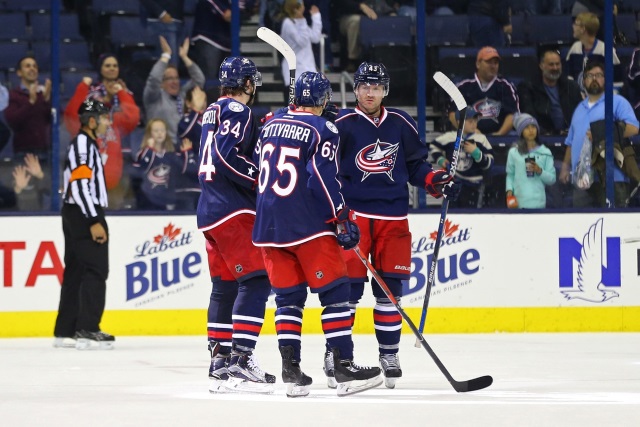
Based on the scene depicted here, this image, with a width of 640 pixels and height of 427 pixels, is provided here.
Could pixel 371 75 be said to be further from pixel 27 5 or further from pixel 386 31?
pixel 27 5

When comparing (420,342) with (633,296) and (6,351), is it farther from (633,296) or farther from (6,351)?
(633,296)

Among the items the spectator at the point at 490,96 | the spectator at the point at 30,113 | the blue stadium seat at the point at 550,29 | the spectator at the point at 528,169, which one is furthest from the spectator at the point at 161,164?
the blue stadium seat at the point at 550,29

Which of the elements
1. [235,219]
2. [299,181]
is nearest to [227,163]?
[235,219]

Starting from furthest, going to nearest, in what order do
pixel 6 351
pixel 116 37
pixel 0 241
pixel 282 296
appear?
1. pixel 116 37
2. pixel 0 241
3. pixel 6 351
4. pixel 282 296

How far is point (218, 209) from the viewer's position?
682cm

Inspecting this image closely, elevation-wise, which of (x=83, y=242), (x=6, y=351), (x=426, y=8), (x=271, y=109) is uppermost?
(x=426, y=8)

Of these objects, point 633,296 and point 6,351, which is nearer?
point 6,351

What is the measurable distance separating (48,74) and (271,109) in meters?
1.69

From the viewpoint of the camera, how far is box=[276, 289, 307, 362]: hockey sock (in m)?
6.46

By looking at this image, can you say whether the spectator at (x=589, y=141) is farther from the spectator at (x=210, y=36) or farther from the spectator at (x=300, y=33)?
the spectator at (x=210, y=36)

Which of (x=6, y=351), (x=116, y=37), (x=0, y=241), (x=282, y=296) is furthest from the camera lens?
(x=116, y=37)

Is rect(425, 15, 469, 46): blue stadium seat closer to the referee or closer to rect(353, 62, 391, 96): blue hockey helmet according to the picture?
the referee

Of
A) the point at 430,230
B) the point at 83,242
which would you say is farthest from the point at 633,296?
the point at 83,242

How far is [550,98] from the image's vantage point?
436 inches
